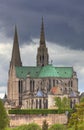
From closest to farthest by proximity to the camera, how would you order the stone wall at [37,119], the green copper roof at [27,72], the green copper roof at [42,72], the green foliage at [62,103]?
the stone wall at [37,119] < the green foliage at [62,103] < the green copper roof at [42,72] < the green copper roof at [27,72]

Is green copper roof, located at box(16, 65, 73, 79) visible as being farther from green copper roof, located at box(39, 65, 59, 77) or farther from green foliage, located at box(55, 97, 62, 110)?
green foliage, located at box(55, 97, 62, 110)

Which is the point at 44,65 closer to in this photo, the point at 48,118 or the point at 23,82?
the point at 23,82

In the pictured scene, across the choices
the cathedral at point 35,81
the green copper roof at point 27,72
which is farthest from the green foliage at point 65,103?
the green copper roof at point 27,72

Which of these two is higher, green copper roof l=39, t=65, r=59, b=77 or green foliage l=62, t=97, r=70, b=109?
green copper roof l=39, t=65, r=59, b=77

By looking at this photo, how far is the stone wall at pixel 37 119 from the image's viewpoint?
123m

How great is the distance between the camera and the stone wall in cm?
12262

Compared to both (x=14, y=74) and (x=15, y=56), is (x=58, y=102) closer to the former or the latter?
(x=14, y=74)

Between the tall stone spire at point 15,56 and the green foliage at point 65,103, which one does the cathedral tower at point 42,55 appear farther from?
the green foliage at point 65,103

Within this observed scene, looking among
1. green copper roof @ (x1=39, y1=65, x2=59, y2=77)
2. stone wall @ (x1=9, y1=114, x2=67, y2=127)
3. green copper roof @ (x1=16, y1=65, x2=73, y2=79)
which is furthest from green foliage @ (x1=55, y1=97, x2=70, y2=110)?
stone wall @ (x1=9, y1=114, x2=67, y2=127)

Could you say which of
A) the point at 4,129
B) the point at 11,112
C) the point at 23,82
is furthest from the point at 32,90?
the point at 4,129

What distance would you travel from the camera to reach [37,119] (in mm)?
124875

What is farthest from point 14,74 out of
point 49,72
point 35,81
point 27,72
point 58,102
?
point 58,102

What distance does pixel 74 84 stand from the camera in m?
168

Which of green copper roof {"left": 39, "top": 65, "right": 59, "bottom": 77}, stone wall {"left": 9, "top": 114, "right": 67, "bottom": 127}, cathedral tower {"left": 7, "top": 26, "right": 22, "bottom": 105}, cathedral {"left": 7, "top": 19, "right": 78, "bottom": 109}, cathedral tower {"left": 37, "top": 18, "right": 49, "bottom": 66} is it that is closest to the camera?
stone wall {"left": 9, "top": 114, "right": 67, "bottom": 127}
